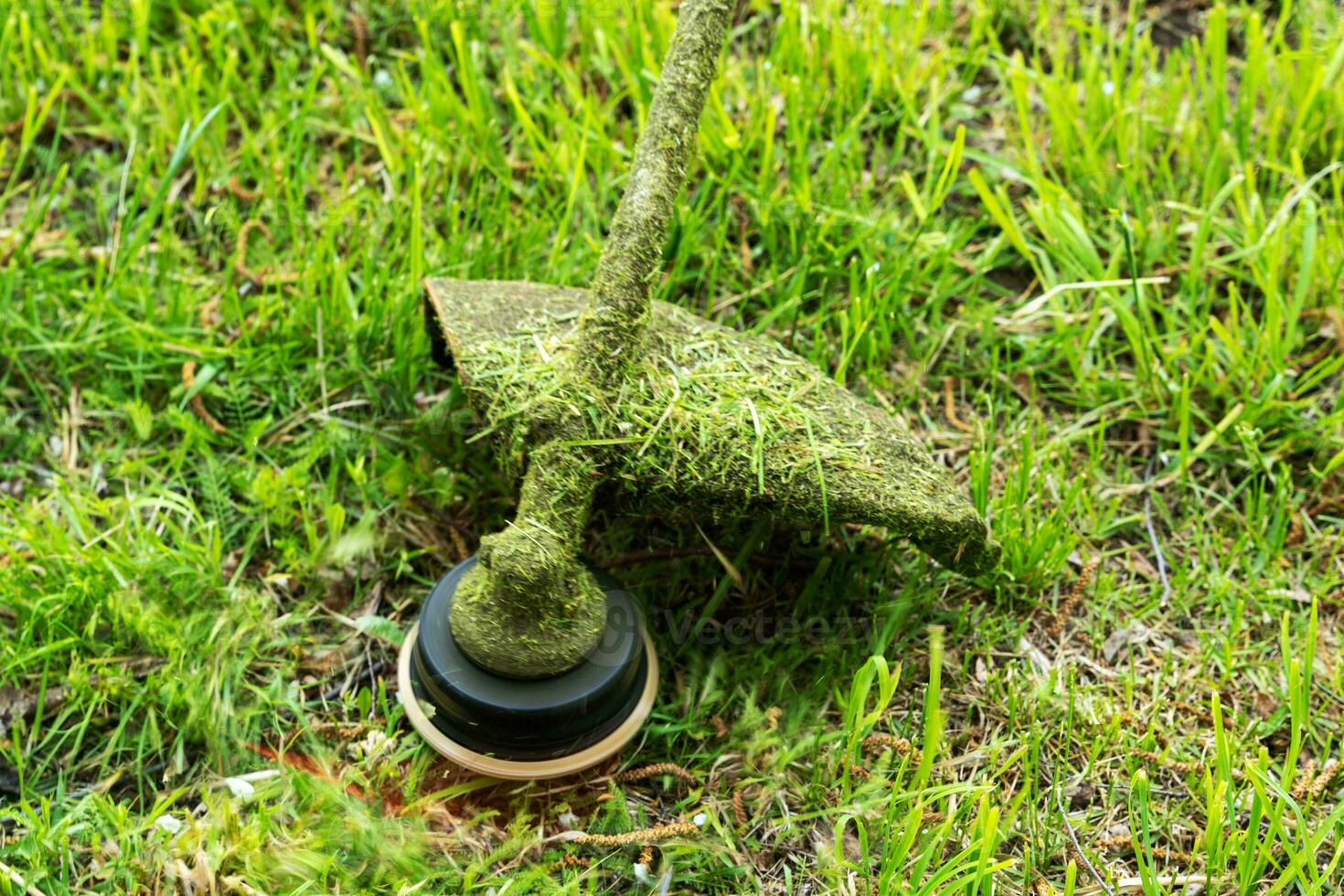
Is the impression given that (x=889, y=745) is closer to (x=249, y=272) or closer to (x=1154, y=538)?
(x=1154, y=538)

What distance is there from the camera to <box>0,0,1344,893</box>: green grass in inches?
81.1

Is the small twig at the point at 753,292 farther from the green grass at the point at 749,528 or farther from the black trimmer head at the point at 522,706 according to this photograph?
the black trimmer head at the point at 522,706

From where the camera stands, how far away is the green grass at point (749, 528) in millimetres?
2061

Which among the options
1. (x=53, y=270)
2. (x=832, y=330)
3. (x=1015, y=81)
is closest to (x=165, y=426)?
(x=53, y=270)

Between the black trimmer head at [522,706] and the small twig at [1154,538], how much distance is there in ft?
3.53

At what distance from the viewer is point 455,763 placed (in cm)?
212

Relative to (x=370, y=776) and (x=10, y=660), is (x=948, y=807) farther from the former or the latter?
(x=10, y=660)

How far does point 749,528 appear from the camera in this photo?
2.35 metres

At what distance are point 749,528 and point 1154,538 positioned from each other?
2.79 feet

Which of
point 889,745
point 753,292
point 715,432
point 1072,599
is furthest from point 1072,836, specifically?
point 753,292

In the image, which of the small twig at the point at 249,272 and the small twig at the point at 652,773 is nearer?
the small twig at the point at 652,773

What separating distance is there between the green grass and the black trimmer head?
112 millimetres

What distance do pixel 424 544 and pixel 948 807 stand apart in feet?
3.66

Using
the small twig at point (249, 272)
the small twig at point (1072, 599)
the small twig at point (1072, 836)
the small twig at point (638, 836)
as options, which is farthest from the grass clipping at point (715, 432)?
the small twig at point (249, 272)
